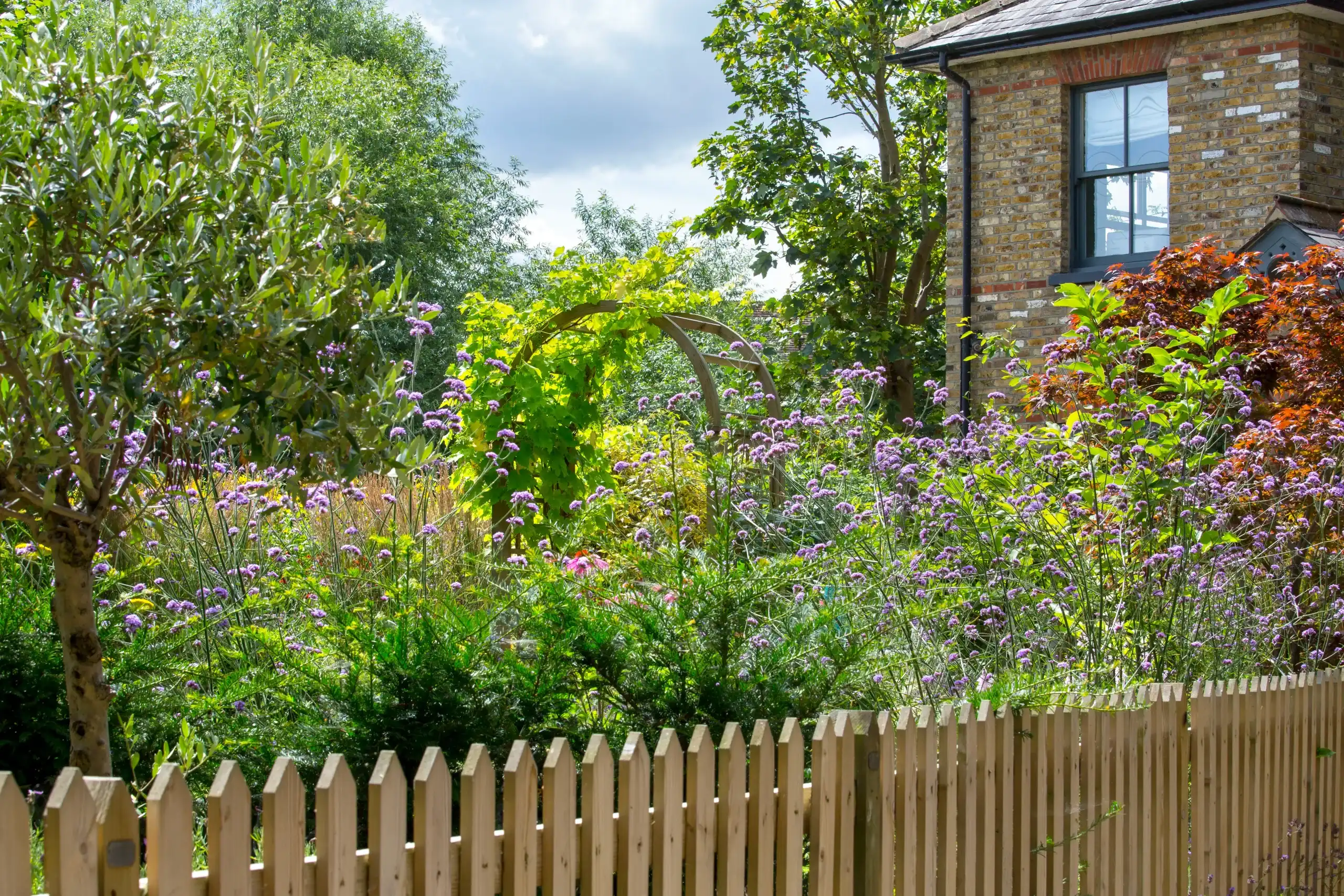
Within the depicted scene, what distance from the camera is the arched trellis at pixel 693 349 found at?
10.3 meters

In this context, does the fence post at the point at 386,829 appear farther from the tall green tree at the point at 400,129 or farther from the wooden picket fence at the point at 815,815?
the tall green tree at the point at 400,129

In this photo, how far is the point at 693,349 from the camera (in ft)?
37.7

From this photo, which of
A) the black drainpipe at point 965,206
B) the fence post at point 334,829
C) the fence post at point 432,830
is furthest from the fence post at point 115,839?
the black drainpipe at point 965,206

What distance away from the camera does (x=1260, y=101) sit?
12.0m

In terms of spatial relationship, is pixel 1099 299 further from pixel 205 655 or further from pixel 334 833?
pixel 334 833

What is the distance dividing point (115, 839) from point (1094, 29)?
12.5m

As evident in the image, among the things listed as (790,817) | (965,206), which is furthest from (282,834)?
(965,206)

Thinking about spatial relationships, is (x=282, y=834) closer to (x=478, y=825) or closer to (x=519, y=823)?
(x=478, y=825)

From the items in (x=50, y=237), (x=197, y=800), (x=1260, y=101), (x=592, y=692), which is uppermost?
(x=1260, y=101)

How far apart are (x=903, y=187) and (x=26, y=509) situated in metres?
16.6

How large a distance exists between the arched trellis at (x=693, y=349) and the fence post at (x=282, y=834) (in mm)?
7646

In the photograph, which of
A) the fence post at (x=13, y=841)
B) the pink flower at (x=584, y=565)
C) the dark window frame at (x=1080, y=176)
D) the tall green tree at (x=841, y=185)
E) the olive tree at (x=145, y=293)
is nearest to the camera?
the fence post at (x=13, y=841)

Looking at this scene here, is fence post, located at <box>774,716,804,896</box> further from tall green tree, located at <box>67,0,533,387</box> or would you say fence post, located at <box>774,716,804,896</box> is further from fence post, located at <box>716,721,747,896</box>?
tall green tree, located at <box>67,0,533,387</box>

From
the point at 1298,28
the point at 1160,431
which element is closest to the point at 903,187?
the point at 1298,28
